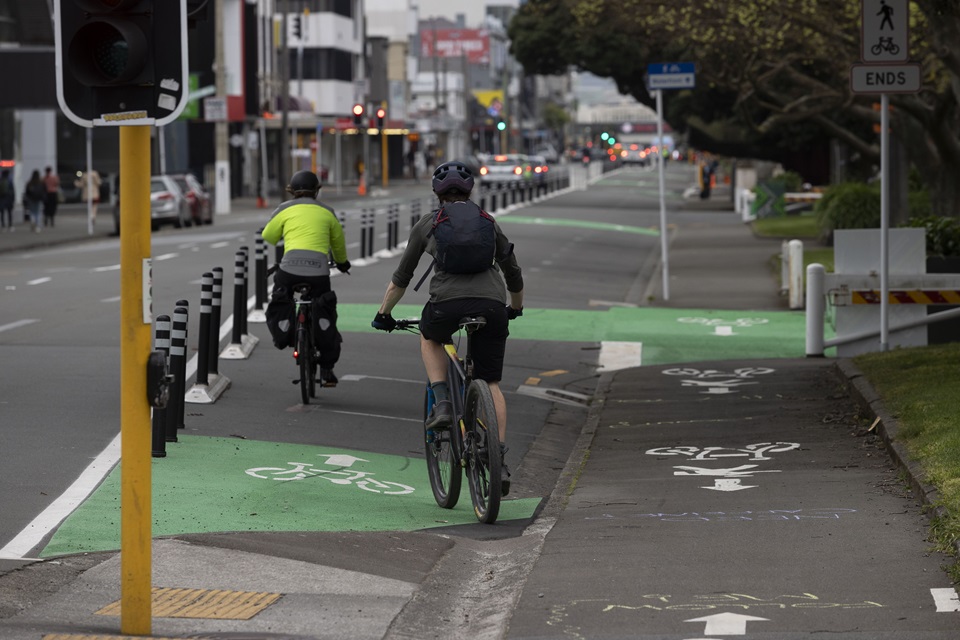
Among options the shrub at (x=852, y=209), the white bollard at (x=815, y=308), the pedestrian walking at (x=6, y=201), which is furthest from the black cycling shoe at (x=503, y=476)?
the pedestrian walking at (x=6, y=201)

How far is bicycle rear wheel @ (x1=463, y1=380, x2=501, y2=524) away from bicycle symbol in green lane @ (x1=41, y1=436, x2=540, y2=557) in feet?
0.74

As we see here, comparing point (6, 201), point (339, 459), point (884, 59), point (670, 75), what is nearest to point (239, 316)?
point (339, 459)

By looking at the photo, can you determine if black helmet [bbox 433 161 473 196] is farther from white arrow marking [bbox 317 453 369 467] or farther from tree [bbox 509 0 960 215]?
tree [bbox 509 0 960 215]

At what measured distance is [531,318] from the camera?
21.5m

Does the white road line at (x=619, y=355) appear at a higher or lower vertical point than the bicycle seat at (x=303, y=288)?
lower

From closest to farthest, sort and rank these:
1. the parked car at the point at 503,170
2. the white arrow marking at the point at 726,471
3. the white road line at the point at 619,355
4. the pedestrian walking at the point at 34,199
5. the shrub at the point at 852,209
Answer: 1. the white arrow marking at the point at 726,471
2. the white road line at the point at 619,355
3. the shrub at the point at 852,209
4. the pedestrian walking at the point at 34,199
5. the parked car at the point at 503,170

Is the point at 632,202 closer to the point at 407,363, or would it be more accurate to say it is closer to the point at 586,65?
the point at 586,65

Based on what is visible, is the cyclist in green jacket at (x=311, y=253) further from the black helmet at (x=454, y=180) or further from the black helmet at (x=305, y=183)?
the black helmet at (x=454, y=180)

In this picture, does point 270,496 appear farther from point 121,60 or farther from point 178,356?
point 121,60

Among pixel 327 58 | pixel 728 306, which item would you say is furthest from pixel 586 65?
pixel 327 58

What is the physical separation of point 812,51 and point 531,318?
13.8m

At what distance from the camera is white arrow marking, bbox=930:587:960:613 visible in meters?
6.52

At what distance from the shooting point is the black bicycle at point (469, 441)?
8656 millimetres

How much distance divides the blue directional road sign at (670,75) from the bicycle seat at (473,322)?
46.6 feet
